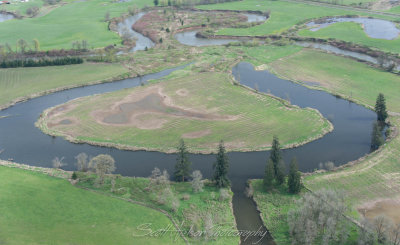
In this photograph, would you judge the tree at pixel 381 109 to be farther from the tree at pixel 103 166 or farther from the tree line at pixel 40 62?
the tree line at pixel 40 62

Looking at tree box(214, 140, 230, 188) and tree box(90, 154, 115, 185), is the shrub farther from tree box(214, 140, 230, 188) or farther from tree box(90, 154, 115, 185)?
tree box(90, 154, 115, 185)

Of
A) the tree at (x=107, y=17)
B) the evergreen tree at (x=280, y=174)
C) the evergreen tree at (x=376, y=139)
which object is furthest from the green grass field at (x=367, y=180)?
the tree at (x=107, y=17)

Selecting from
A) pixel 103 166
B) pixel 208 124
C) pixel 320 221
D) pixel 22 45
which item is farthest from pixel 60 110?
pixel 320 221

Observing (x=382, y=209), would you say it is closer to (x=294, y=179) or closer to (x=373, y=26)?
(x=294, y=179)

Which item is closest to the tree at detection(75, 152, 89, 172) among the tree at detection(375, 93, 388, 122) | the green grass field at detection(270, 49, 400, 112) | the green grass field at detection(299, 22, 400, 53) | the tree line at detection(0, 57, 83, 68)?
the tree line at detection(0, 57, 83, 68)

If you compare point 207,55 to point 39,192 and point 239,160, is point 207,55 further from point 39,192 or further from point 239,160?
point 39,192

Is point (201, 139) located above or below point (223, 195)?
above
